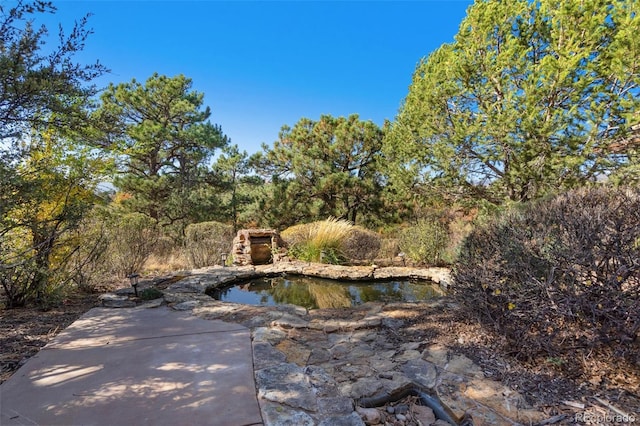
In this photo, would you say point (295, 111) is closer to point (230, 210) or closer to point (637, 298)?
point (230, 210)

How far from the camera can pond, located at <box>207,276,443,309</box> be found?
4.51m

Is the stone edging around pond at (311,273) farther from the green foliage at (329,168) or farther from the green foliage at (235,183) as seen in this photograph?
the green foliage at (235,183)

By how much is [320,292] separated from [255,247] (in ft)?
8.51

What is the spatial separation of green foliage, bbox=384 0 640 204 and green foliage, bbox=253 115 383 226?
136 inches

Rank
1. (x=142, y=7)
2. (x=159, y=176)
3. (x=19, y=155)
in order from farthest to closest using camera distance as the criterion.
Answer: (x=159, y=176), (x=142, y=7), (x=19, y=155)

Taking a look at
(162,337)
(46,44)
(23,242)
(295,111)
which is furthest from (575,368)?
(295,111)

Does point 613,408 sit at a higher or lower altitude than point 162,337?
lower

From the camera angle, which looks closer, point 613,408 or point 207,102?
point 613,408

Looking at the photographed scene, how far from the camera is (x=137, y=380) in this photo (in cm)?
186

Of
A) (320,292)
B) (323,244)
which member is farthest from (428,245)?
(320,292)

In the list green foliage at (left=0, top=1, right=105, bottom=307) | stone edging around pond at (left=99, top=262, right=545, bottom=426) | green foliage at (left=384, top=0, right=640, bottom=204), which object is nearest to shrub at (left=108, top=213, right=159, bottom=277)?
green foliage at (left=0, top=1, right=105, bottom=307)

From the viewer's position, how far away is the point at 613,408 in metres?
1.52

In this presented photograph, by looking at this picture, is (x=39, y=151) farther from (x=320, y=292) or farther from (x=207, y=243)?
(x=207, y=243)

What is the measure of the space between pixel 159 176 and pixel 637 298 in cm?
1251
